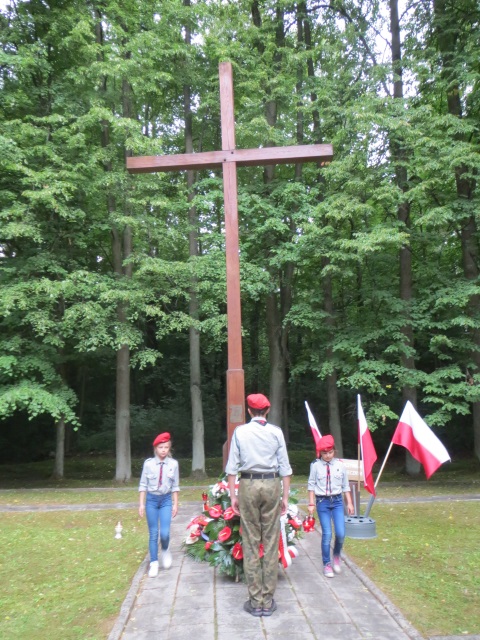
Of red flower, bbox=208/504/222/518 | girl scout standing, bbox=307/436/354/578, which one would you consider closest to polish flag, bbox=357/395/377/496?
girl scout standing, bbox=307/436/354/578

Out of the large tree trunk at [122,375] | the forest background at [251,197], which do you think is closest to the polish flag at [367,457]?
the forest background at [251,197]

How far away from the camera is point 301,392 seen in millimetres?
21094

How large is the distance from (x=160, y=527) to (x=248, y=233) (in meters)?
8.75

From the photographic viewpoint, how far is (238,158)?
19.4 feet

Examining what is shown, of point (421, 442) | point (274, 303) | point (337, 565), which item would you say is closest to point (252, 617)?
point (337, 565)

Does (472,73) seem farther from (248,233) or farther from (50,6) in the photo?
(50,6)

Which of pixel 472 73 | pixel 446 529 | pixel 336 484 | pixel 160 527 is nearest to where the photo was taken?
pixel 336 484

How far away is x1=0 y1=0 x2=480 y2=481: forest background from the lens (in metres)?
11.1

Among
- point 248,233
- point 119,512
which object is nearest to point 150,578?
point 119,512

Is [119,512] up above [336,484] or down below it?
below

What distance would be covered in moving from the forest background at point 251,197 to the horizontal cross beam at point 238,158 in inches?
192

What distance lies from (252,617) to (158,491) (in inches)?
Result: 59.9

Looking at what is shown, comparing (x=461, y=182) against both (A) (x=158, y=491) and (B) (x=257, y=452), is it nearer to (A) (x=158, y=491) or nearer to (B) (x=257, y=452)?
(B) (x=257, y=452)

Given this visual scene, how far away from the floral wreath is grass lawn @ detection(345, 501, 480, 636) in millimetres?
889
